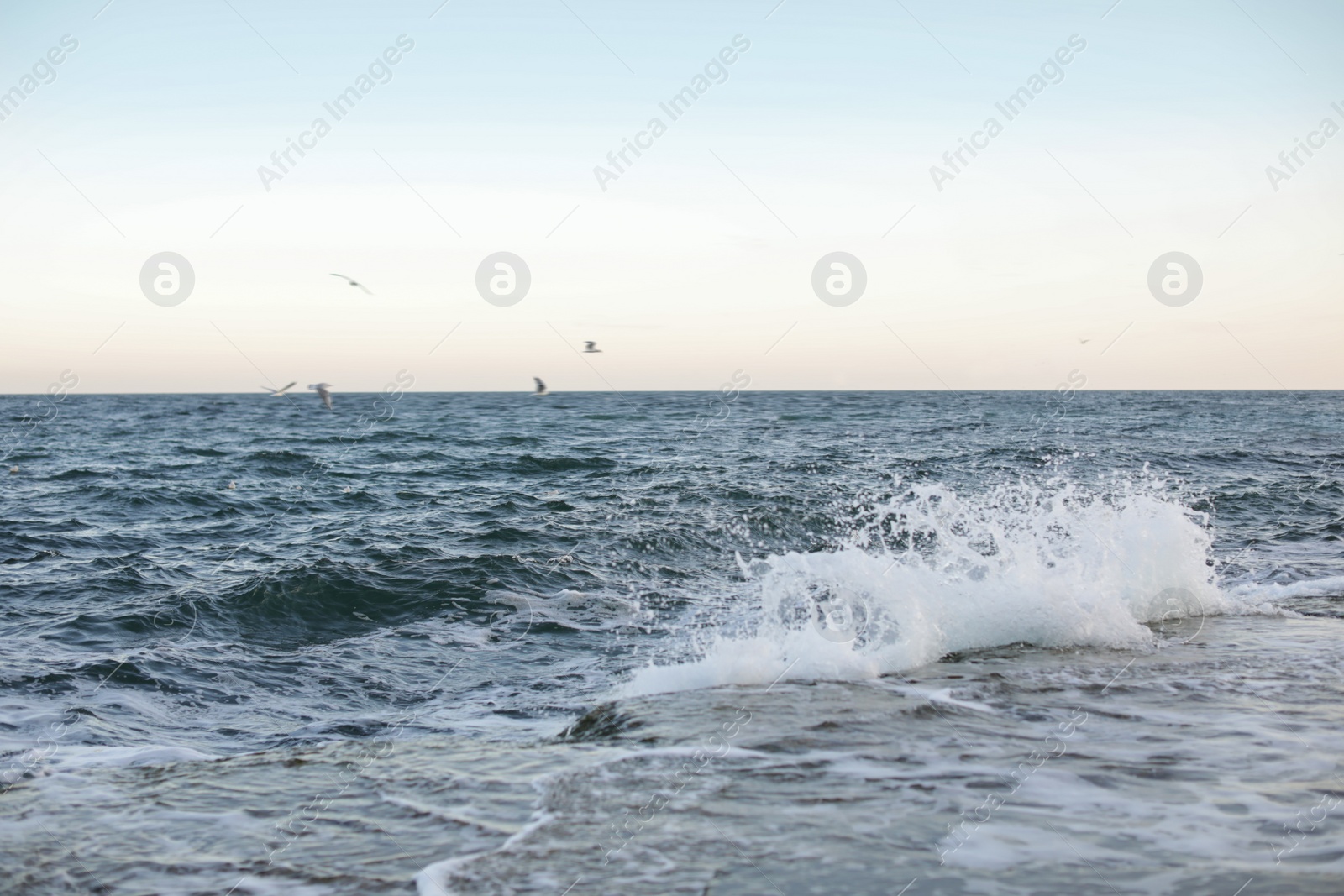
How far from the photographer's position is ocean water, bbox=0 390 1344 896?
410 cm

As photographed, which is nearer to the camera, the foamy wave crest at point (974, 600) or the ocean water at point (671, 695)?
the ocean water at point (671, 695)

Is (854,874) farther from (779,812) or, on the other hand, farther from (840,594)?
(840,594)

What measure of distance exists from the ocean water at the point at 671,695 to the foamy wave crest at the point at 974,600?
0.04 m

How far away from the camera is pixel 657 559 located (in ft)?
43.1

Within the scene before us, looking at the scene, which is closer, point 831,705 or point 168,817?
point 168,817

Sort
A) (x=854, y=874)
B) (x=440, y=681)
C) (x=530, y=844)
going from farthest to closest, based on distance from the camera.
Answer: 1. (x=440, y=681)
2. (x=530, y=844)
3. (x=854, y=874)

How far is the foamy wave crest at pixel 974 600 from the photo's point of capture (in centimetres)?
716

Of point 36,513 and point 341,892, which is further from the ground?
point 36,513

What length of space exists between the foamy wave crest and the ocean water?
0.14ft

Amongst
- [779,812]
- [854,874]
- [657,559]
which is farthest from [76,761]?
[657,559]

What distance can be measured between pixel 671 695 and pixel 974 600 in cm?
334

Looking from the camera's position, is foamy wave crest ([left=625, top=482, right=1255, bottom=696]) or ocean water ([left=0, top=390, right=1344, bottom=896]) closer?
ocean water ([left=0, top=390, right=1344, bottom=896])

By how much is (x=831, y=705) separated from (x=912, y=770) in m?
1.20

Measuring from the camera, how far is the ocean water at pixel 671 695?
410cm
